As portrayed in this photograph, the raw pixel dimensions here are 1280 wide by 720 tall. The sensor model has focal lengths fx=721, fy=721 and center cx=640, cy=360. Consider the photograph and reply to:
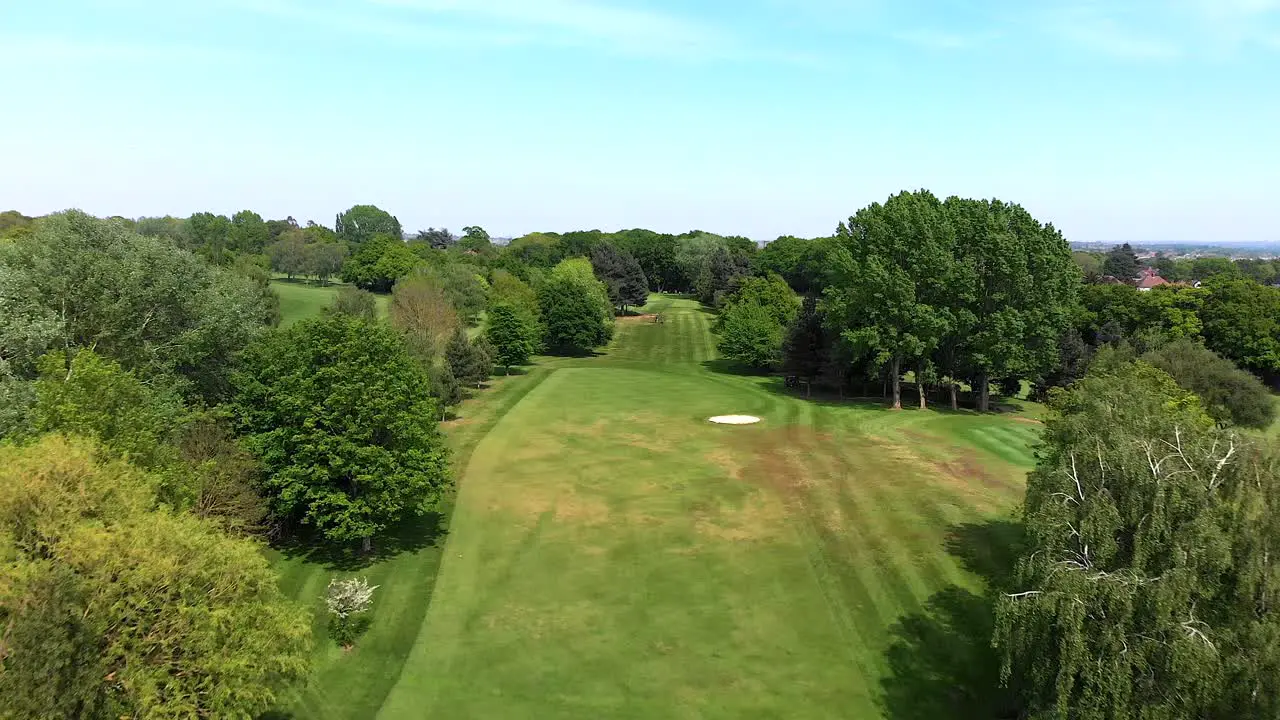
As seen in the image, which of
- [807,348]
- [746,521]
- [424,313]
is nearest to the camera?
[746,521]

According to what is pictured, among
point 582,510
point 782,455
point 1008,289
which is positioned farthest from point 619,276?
point 582,510

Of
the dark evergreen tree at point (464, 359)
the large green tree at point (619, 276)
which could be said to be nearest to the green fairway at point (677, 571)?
the dark evergreen tree at point (464, 359)

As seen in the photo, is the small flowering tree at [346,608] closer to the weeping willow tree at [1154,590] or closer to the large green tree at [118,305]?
the large green tree at [118,305]

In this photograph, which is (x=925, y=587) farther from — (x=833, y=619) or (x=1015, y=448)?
(x=1015, y=448)

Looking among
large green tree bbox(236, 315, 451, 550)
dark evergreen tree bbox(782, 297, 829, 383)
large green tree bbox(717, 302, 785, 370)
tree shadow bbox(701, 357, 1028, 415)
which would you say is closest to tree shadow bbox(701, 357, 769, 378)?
large green tree bbox(717, 302, 785, 370)

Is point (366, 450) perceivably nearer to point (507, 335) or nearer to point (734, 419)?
point (734, 419)

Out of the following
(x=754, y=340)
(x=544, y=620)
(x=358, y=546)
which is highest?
(x=754, y=340)

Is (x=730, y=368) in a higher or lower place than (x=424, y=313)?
lower
